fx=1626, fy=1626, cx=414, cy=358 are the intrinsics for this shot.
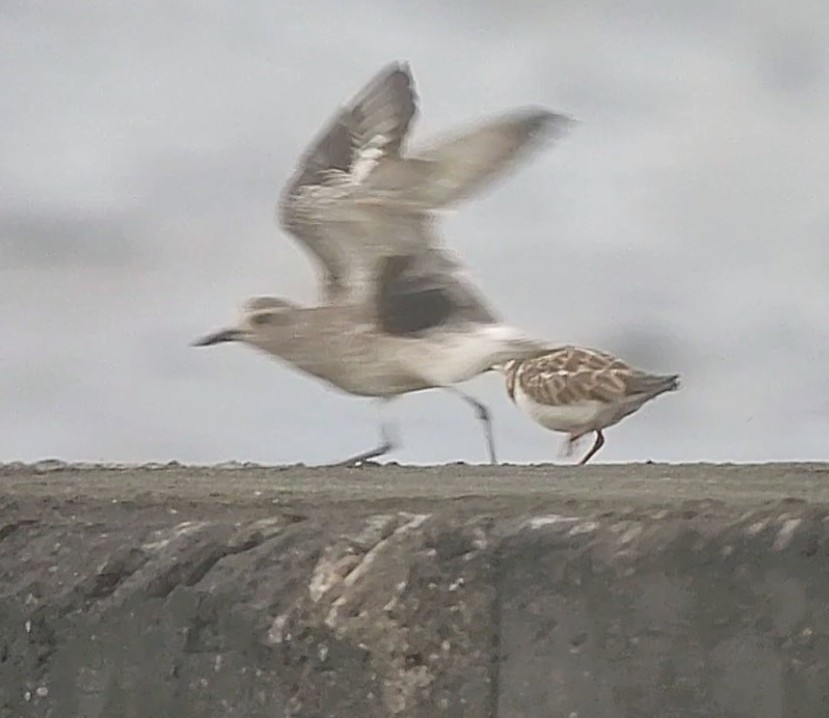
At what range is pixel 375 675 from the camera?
0.75 m

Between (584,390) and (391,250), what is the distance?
713mm

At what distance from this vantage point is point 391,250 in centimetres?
174

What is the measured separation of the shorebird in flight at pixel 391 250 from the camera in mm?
1688

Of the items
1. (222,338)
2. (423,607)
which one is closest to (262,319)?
(222,338)

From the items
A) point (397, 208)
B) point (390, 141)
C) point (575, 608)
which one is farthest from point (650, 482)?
point (390, 141)

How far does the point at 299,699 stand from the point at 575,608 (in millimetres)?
136

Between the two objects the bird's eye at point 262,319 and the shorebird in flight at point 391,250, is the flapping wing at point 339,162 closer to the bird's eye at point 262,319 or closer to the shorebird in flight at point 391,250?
the shorebird in flight at point 391,250

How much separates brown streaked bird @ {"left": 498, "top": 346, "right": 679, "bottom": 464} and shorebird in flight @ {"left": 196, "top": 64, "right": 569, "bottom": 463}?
0.52 metres

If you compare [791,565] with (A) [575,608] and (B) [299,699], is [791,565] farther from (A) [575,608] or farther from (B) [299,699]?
(B) [299,699]

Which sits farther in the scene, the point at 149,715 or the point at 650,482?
the point at 650,482

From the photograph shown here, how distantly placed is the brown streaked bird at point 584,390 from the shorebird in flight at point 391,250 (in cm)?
52

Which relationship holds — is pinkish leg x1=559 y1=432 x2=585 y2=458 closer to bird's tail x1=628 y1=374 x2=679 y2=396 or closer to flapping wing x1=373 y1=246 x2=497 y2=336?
bird's tail x1=628 y1=374 x2=679 y2=396

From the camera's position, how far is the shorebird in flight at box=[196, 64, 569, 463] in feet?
5.54

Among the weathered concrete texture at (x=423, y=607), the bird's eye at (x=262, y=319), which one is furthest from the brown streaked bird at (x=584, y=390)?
the weathered concrete texture at (x=423, y=607)
